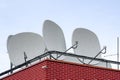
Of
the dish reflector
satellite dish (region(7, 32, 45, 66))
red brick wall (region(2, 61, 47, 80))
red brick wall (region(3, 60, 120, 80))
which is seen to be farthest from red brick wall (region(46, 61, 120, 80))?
satellite dish (region(7, 32, 45, 66))

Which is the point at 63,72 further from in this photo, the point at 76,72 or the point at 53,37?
the point at 53,37

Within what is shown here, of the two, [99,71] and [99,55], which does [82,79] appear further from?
[99,55]

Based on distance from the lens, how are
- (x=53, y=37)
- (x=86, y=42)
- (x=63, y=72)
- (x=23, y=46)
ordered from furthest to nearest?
1. (x=86, y=42)
2. (x=23, y=46)
3. (x=53, y=37)
4. (x=63, y=72)

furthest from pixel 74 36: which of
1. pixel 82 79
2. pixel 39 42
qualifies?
pixel 82 79

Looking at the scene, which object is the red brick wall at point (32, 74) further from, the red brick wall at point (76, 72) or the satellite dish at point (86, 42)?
the satellite dish at point (86, 42)

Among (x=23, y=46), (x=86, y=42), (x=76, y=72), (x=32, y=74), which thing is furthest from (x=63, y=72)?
(x=86, y=42)

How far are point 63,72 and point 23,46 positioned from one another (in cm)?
509

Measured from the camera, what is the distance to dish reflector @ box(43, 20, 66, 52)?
882 inches

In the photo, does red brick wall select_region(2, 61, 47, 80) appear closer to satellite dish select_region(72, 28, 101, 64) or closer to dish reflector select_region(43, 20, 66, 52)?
dish reflector select_region(43, 20, 66, 52)

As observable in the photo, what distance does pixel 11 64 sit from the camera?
24344 mm

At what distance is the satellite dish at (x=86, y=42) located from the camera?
78.0 feet

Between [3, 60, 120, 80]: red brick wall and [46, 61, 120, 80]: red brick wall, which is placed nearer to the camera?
[3, 60, 120, 80]: red brick wall

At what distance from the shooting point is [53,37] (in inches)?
909

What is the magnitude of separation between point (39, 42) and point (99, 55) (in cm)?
404
